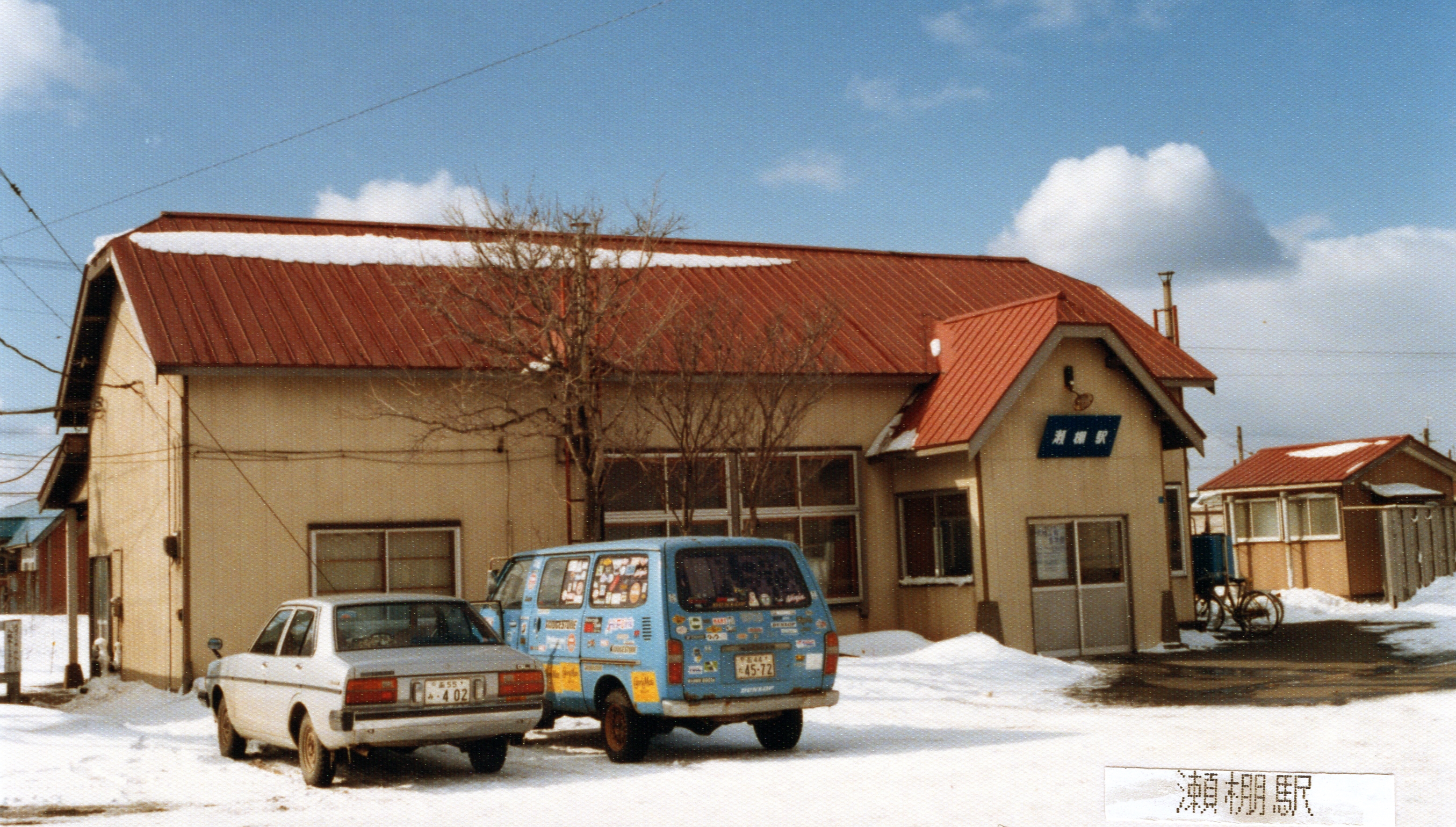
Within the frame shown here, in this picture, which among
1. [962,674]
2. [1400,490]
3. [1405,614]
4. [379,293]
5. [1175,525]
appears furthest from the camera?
[1400,490]

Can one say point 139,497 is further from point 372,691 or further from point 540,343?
point 372,691

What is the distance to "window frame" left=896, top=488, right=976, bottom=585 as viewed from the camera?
20094 millimetres

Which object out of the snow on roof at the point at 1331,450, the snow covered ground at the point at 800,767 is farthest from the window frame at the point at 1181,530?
the snow on roof at the point at 1331,450

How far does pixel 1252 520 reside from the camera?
1254 inches

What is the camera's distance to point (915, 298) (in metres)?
24.8

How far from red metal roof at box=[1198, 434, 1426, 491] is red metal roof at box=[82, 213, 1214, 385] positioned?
22.3ft

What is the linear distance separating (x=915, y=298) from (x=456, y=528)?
9.66m

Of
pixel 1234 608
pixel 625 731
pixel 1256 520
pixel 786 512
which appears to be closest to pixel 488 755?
pixel 625 731

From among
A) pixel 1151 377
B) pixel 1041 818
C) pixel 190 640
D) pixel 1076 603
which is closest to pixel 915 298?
pixel 1151 377

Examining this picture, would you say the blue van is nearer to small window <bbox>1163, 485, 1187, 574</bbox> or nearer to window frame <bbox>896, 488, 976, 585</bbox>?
window frame <bbox>896, 488, 976, 585</bbox>

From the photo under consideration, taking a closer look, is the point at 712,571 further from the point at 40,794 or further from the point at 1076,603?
the point at 1076,603

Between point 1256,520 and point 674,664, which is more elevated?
point 1256,520

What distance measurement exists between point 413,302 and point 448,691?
1055cm

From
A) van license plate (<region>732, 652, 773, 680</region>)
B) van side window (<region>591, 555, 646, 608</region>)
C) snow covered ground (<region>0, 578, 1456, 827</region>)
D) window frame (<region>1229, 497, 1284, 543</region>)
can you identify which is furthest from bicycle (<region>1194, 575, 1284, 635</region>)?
van side window (<region>591, 555, 646, 608</region>)
